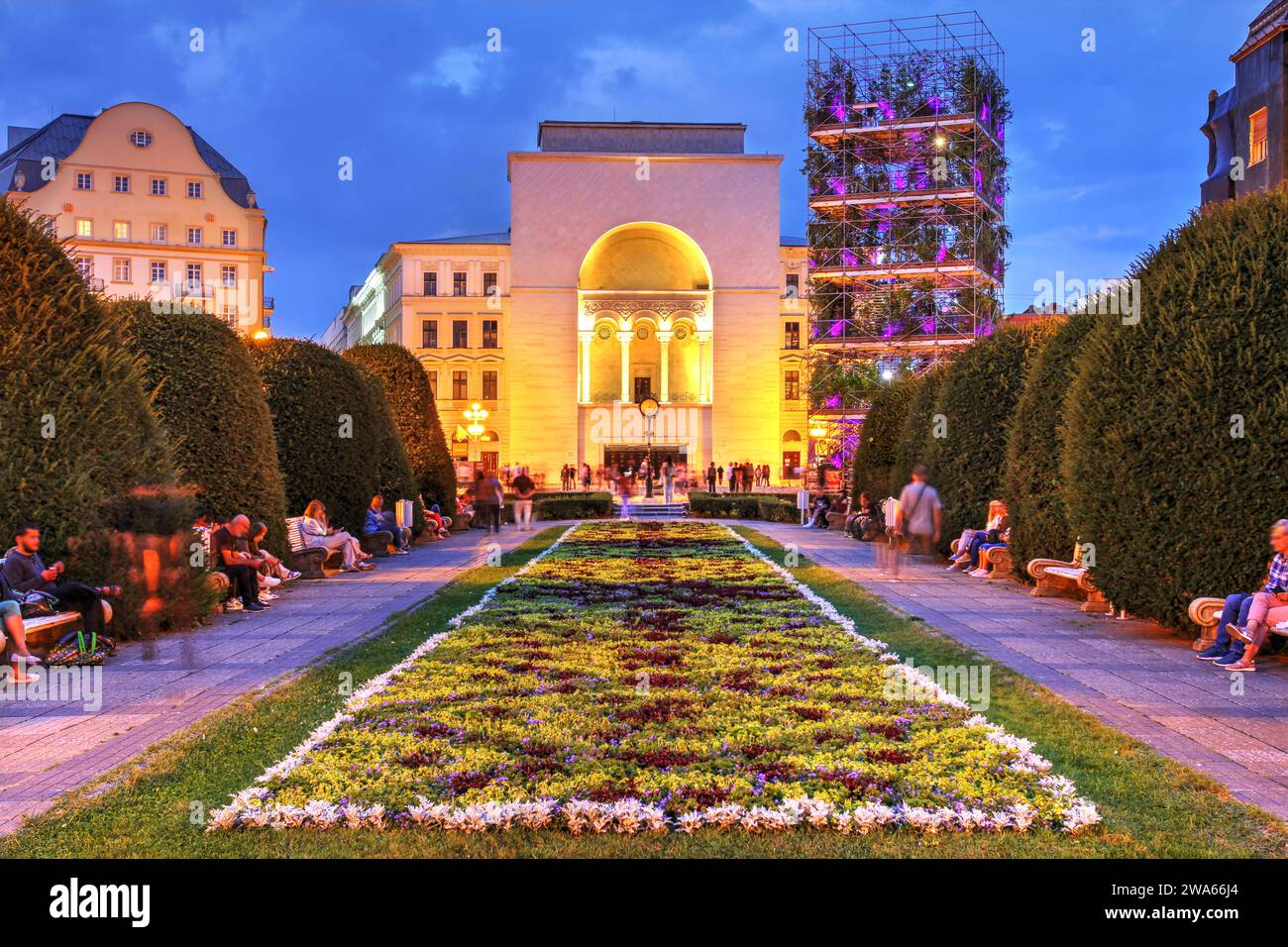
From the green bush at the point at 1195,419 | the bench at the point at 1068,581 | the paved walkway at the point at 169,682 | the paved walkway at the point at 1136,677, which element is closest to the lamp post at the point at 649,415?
the bench at the point at 1068,581

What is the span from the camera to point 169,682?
27.5 feet

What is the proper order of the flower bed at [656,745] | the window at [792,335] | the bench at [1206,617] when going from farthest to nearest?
the window at [792,335]
the bench at [1206,617]
the flower bed at [656,745]

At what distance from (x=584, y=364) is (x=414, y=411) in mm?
35728

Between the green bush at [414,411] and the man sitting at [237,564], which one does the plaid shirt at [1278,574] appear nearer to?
the man sitting at [237,564]

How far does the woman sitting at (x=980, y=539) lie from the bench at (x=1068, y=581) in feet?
6.75

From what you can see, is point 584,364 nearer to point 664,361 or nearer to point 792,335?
point 664,361

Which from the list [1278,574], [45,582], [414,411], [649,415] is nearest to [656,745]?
[1278,574]

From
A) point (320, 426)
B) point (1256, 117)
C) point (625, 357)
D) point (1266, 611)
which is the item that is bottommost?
point (1266, 611)

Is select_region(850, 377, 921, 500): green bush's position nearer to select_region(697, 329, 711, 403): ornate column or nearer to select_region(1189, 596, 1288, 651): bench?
select_region(1189, 596, 1288, 651): bench

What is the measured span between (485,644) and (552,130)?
58679 millimetres

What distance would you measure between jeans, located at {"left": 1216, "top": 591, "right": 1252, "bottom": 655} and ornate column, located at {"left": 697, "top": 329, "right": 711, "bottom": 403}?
5191 centimetres

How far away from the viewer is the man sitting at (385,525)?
20.5 m

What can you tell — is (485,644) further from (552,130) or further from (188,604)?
(552,130)
